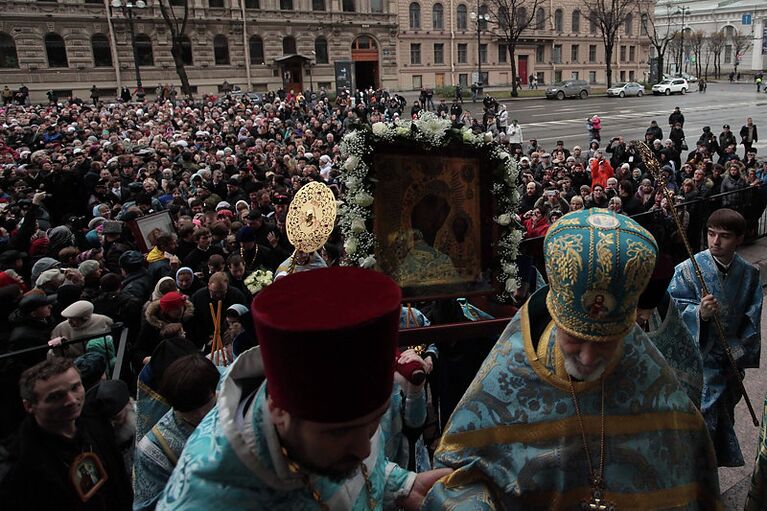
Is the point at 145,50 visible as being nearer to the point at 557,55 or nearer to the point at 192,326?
the point at 557,55

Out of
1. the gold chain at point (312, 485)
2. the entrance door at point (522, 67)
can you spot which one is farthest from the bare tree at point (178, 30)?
the gold chain at point (312, 485)

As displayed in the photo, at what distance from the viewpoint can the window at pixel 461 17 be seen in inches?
2408

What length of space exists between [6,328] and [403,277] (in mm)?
4144

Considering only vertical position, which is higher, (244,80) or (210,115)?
(244,80)

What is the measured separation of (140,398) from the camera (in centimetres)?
339

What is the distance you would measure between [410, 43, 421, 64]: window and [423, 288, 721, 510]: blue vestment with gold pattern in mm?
60163

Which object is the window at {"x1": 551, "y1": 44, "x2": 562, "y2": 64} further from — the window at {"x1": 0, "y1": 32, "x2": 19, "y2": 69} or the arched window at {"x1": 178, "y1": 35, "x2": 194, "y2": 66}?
the window at {"x1": 0, "y1": 32, "x2": 19, "y2": 69}

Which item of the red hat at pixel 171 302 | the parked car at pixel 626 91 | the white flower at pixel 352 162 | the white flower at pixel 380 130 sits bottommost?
the red hat at pixel 171 302

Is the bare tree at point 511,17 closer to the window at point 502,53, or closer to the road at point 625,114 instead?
the window at point 502,53

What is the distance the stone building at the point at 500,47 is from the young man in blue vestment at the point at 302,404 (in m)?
57.2

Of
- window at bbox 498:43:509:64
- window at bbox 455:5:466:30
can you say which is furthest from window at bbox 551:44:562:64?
window at bbox 455:5:466:30

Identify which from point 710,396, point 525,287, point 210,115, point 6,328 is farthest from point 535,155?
point 210,115

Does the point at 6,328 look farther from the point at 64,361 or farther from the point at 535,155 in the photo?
the point at 535,155

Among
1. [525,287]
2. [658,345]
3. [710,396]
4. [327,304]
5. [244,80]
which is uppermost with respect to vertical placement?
[244,80]
